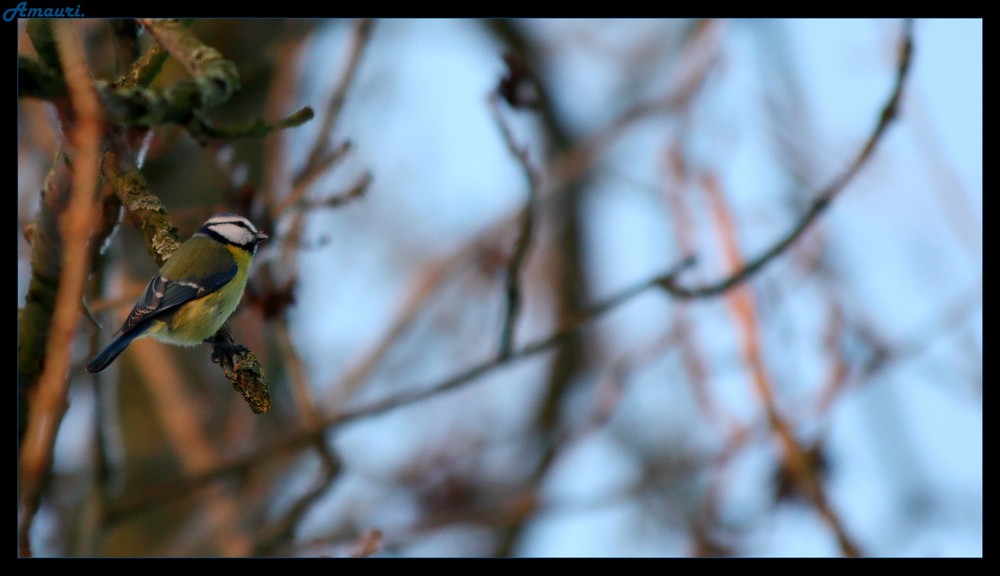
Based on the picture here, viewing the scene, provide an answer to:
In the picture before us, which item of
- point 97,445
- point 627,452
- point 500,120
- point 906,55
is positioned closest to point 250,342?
point 97,445

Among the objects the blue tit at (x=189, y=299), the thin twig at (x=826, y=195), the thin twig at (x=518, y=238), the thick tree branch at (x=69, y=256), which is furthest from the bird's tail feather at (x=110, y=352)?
the thin twig at (x=826, y=195)

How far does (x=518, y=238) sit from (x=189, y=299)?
37.7 inches

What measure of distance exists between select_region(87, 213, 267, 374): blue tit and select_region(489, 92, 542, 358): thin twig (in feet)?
2.47

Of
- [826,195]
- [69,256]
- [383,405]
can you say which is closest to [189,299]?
[383,405]

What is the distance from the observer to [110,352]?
2215 mm

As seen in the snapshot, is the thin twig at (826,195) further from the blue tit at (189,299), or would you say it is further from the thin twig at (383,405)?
the blue tit at (189,299)

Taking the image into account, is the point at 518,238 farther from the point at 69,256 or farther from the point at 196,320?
the point at 69,256

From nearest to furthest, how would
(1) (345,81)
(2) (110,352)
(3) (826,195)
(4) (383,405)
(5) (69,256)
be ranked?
(5) (69,256), (2) (110,352), (3) (826,195), (4) (383,405), (1) (345,81)

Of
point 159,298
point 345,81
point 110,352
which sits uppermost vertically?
point 345,81

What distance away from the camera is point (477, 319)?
6.59 metres

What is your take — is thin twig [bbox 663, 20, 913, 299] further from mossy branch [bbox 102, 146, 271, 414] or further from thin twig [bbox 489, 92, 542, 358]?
mossy branch [bbox 102, 146, 271, 414]

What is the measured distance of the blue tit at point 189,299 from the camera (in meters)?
2.33

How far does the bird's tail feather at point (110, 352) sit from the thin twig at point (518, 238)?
1.07 meters

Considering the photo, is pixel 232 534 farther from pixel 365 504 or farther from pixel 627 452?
pixel 627 452
